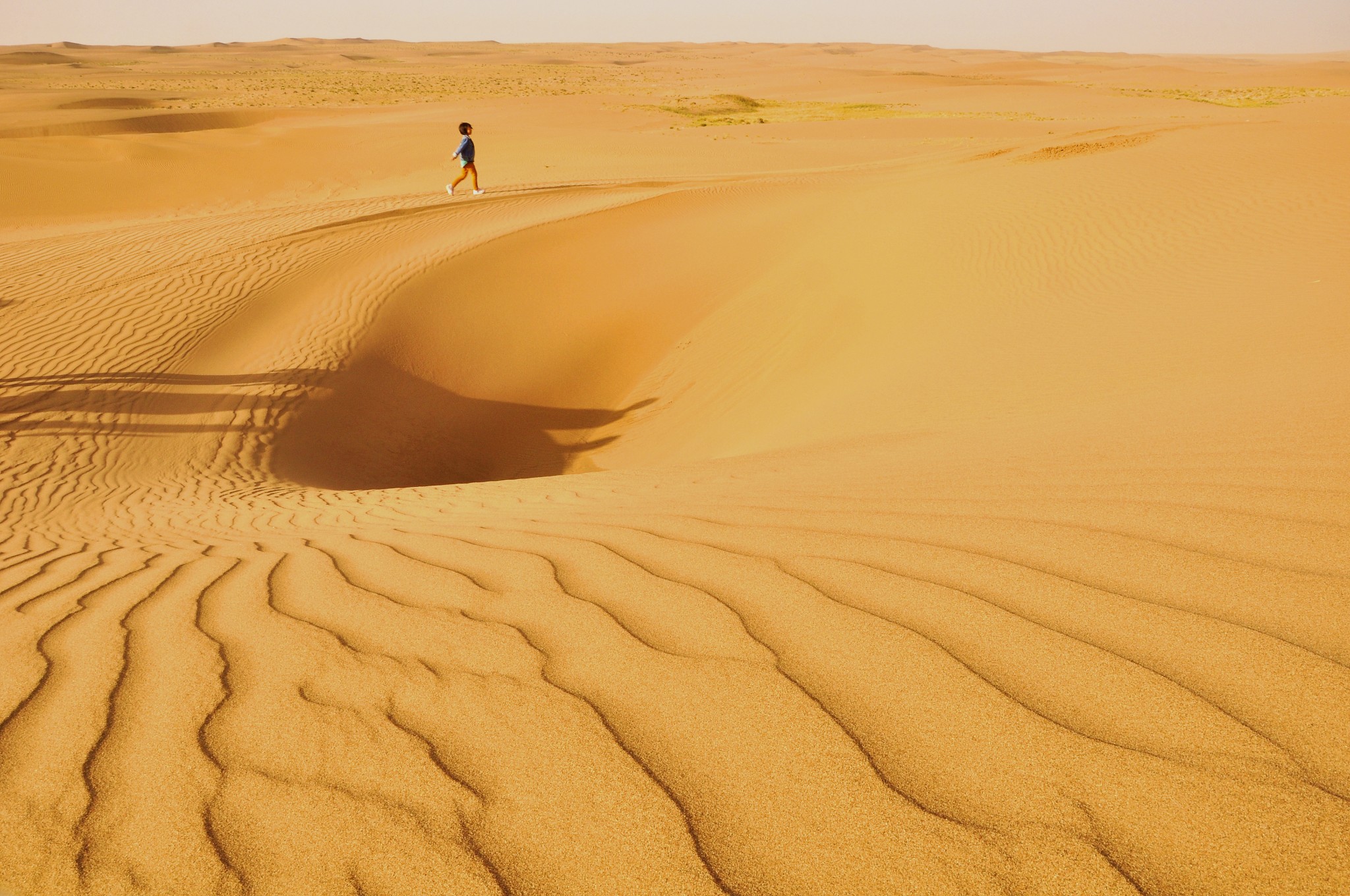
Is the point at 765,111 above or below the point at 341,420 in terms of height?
above

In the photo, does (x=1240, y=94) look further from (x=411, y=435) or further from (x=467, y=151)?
(x=411, y=435)

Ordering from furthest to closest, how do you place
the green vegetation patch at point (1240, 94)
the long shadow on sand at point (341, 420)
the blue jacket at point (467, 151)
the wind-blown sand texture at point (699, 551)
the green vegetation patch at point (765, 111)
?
1. the green vegetation patch at point (765, 111)
2. the green vegetation patch at point (1240, 94)
3. the blue jacket at point (467, 151)
4. the long shadow on sand at point (341, 420)
5. the wind-blown sand texture at point (699, 551)

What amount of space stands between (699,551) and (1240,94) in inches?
1958

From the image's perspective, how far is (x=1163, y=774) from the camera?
5.31ft

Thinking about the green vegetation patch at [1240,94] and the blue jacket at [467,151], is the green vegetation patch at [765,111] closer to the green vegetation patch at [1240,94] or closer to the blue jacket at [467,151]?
the green vegetation patch at [1240,94]

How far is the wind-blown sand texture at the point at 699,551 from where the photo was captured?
5.20 ft

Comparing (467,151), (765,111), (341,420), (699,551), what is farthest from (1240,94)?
(699,551)

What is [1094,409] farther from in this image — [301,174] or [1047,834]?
[301,174]

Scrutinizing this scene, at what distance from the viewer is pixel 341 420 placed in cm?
902

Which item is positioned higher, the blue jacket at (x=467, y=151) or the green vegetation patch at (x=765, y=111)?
the green vegetation patch at (x=765, y=111)

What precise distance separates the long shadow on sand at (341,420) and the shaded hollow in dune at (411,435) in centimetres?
1

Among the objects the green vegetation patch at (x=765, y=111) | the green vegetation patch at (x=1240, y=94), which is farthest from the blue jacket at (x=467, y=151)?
the green vegetation patch at (x=1240, y=94)

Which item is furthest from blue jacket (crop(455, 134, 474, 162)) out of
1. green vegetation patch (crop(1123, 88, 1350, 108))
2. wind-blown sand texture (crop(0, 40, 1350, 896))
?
green vegetation patch (crop(1123, 88, 1350, 108))

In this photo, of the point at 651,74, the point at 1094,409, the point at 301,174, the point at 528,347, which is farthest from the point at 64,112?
the point at 651,74
